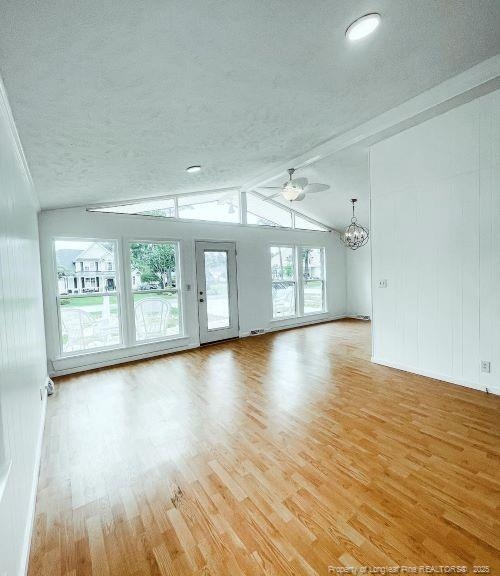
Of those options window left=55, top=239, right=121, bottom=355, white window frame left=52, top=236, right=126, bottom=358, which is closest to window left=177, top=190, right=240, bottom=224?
white window frame left=52, top=236, right=126, bottom=358

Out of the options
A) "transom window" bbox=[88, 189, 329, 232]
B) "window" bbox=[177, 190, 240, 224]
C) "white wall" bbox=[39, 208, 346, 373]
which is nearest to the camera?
"white wall" bbox=[39, 208, 346, 373]

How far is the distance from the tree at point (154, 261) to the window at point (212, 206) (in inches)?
29.2

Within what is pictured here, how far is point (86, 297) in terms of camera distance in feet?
13.9

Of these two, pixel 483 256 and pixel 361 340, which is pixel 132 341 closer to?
pixel 361 340

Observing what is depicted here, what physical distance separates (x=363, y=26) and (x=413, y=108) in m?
1.53

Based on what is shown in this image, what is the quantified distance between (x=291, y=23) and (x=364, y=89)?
1201mm

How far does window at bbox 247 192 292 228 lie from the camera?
6.14m

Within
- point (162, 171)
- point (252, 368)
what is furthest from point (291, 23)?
point (252, 368)

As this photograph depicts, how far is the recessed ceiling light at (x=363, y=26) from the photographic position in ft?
5.40

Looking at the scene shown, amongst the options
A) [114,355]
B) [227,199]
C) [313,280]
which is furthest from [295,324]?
[114,355]

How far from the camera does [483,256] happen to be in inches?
110

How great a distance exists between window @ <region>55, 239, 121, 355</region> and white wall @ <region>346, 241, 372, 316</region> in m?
6.01

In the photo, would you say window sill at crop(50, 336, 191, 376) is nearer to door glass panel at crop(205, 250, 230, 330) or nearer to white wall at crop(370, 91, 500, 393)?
door glass panel at crop(205, 250, 230, 330)

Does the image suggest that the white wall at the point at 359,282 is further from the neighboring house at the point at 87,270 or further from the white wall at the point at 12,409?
the white wall at the point at 12,409
